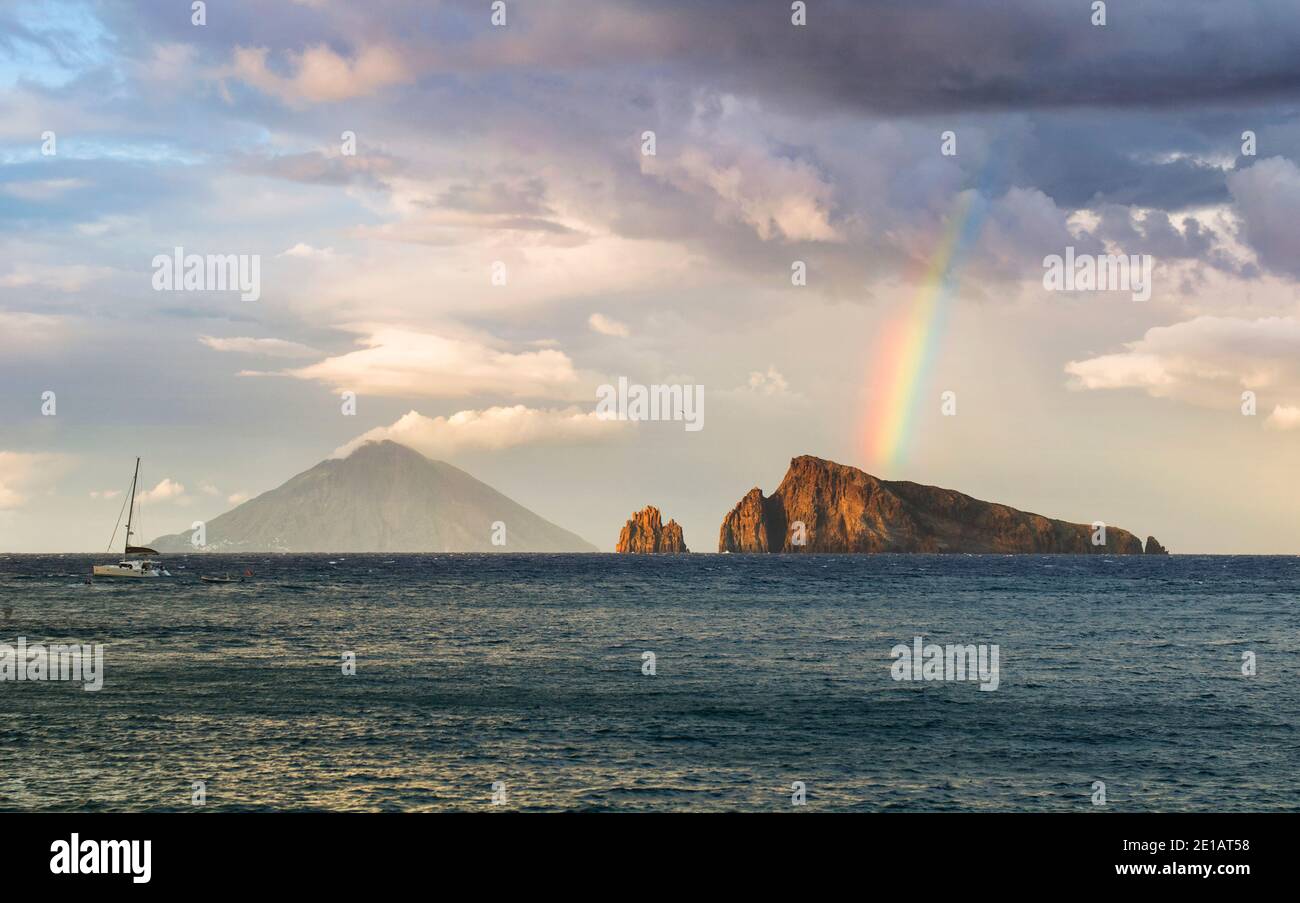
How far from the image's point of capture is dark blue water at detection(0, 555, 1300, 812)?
105 feet

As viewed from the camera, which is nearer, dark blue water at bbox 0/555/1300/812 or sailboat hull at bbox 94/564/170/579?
dark blue water at bbox 0/555/1300/812

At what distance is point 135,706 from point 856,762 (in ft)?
102

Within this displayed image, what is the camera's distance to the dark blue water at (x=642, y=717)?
105 ft

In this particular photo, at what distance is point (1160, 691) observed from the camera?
53969 mm

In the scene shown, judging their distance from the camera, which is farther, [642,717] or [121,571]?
[121,571]

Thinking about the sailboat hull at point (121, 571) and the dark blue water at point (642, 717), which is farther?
the sailboat hull at point (121, 571)

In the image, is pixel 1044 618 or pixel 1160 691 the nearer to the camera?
pixel 1160 691

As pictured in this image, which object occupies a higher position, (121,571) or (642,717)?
(121,571)

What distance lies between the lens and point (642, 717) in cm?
4341

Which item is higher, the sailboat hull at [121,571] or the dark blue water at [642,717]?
the sailboat hull at [121,571]

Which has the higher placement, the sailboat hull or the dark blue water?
the sailboat hull
